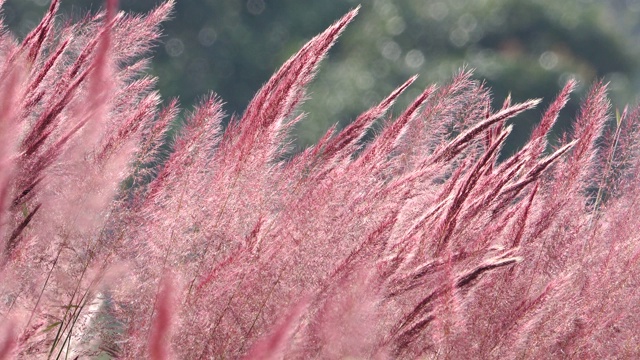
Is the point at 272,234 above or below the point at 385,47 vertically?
below

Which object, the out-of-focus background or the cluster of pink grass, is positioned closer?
the cluster of pink grass

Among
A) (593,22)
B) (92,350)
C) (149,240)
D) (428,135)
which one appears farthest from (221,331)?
(593,22)

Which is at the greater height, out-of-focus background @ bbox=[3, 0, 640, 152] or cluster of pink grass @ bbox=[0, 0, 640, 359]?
out-of-focus background @ bbox=[3, 0, 640, 152]

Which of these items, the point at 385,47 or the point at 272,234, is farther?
the point at 385,47

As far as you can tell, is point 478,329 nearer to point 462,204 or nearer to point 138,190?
point 462,204
